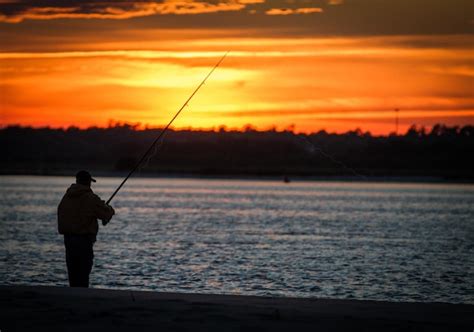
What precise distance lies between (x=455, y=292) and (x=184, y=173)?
150 meters

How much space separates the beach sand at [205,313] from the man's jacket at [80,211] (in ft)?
2.89

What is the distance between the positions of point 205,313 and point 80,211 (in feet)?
8.57

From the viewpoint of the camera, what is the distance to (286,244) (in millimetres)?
30188

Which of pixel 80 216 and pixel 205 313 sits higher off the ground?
pixel 80 216

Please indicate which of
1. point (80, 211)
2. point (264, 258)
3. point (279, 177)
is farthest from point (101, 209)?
point (279, 177)

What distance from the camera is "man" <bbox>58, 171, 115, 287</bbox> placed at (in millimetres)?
10570

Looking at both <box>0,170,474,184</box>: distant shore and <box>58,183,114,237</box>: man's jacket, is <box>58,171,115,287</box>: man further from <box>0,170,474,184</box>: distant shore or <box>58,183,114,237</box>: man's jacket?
<box>0,170,474,184</box>: distant shore

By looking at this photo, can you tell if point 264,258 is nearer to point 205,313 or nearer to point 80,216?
point 80,216

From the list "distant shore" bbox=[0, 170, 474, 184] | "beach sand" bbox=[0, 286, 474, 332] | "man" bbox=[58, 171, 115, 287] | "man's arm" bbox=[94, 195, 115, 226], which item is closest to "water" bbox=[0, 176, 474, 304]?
"man" bbox=[58, 171, 115, 287]

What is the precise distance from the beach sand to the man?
32.3 inches

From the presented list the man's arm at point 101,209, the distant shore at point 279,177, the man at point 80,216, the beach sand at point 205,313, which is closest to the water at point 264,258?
the man at point 80,216

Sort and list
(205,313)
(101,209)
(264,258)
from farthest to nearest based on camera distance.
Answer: (264,258) < (101,209) < (205,313)

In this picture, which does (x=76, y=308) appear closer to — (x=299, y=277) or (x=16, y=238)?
(x=299, y=277)

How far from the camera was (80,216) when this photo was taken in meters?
10.6
